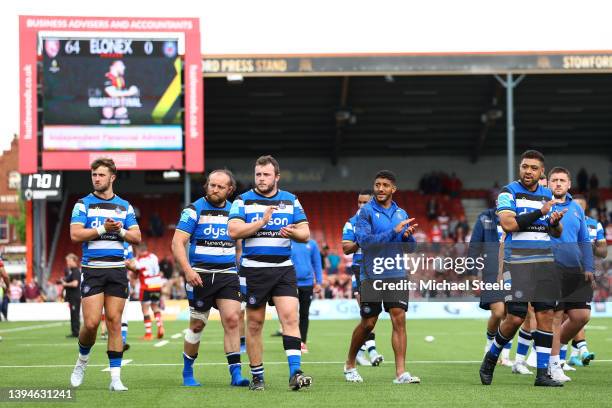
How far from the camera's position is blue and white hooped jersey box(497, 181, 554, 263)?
33.0 feet

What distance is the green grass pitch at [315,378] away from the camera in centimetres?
902

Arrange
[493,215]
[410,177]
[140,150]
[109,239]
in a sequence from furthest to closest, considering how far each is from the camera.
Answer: [410,177], [140,150], [493,215], [109,239]

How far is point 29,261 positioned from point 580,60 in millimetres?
20165

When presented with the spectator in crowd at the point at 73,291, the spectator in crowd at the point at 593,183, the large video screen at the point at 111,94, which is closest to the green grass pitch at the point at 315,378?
the spectator in crowd at the point at 73,291

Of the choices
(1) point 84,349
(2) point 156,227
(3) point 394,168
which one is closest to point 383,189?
(1) point 84,349

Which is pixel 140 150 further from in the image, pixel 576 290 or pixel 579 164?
pixel 576 290

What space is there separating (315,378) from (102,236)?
297 centimetres

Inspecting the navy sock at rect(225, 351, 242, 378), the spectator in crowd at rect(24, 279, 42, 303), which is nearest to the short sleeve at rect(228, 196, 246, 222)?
the navy sock at rect(225, 351, 242, 378)

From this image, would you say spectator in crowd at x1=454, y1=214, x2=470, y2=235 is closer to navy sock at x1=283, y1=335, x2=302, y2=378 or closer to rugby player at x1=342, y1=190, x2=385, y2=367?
rugby player at x1=342, y1=190, x2=385, y2=367

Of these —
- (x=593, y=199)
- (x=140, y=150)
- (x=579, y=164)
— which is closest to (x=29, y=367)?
(x=140, y=150)

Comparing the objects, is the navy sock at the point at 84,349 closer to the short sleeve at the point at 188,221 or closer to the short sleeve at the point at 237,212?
the short sleeve at the point at 188,221

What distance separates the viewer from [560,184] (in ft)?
36.7

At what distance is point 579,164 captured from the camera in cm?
4856

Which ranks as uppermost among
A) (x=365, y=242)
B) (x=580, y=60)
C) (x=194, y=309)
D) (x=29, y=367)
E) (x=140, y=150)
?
(x=580, y=60)
